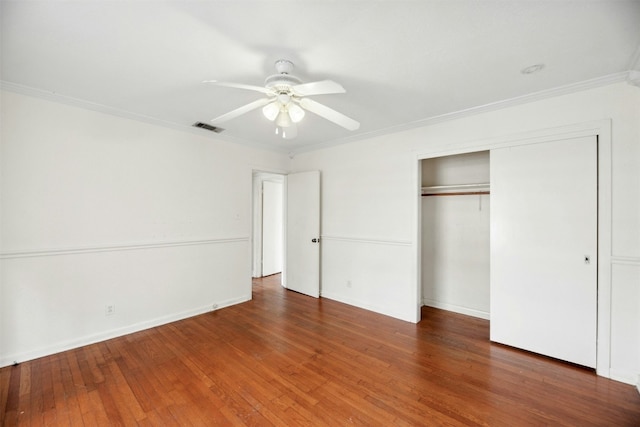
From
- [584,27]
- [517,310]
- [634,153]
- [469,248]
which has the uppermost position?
[584,27]

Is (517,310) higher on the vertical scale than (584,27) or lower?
lower

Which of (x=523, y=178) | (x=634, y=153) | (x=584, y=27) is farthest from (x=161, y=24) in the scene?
(x=634, y=153)

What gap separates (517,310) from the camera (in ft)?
8.87

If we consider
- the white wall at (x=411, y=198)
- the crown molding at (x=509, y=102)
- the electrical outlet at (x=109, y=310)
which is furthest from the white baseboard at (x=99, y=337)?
the crown molding at (x=509, y=102)

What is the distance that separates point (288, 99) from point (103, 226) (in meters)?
2.52

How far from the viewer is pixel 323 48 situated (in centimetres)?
184

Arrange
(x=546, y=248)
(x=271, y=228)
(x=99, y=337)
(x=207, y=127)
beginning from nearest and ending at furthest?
(x=546, y=248) < (x=99, y=337) < (x=207, y=127) < (x=271, y=228)

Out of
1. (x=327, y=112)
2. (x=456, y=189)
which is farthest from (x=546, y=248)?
(x=327, y=112)

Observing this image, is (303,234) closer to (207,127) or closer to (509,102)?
(207,127)

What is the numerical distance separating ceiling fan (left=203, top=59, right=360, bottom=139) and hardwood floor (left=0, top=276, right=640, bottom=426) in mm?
2131

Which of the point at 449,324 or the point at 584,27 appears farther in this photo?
the point at 449,324

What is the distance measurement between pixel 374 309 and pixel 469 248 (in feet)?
5.12

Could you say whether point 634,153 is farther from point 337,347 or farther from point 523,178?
point 337,347

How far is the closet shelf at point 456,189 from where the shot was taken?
3492 mm
